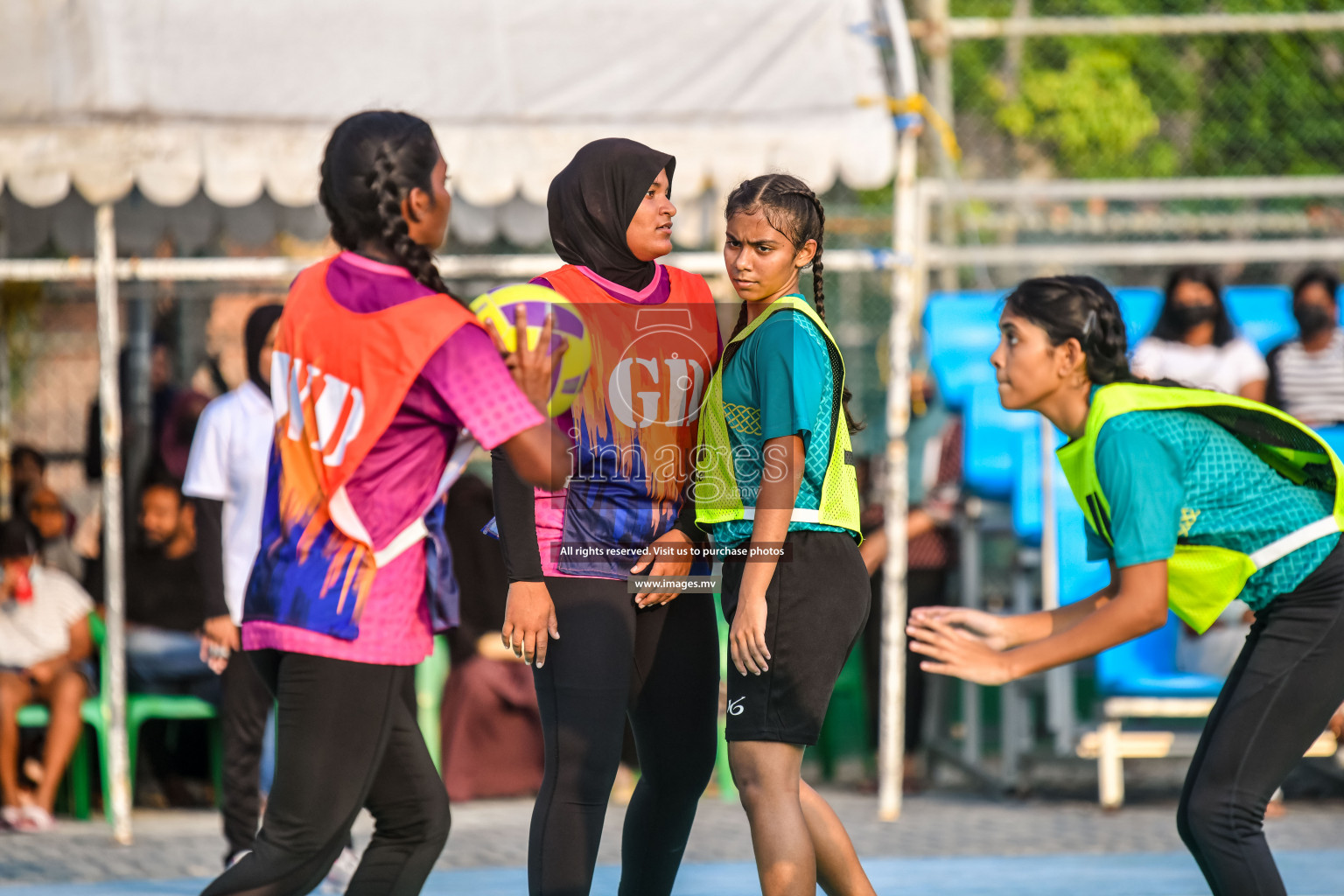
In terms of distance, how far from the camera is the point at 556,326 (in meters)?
3.40

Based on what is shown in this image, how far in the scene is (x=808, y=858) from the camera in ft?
11.0

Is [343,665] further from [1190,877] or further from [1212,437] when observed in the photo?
[1190,877]

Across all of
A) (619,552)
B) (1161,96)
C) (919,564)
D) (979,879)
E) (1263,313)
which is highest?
(1161,96)

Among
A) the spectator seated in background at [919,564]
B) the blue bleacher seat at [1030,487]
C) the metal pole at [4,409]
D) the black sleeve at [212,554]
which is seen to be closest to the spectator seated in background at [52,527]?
the metal pole at [4,409]

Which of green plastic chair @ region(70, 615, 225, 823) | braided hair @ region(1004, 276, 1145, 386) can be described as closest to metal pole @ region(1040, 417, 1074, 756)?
braided hair @ region(1004, 276, 1145, 386)

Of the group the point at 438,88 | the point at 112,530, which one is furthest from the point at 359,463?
the point at 112,530

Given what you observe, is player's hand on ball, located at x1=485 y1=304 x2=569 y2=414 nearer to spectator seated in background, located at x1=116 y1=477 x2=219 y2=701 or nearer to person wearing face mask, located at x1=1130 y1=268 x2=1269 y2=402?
spectator seated in background, located at x1=116 y1=477 x2=219 y2=701

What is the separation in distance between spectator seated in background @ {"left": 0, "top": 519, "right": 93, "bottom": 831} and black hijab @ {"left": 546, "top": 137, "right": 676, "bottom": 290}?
4483mm

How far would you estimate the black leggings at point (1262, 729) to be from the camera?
335 centimetres

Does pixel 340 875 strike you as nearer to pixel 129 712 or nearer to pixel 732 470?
pixel 129 712

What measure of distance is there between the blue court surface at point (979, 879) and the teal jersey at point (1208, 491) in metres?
1.87

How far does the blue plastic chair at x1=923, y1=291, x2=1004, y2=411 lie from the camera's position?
307 inches

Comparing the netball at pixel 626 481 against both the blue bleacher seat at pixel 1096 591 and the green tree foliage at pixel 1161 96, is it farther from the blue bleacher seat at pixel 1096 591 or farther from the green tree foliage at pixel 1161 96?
the green tree foliage at pixel 1161 96

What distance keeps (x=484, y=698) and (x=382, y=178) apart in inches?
178
